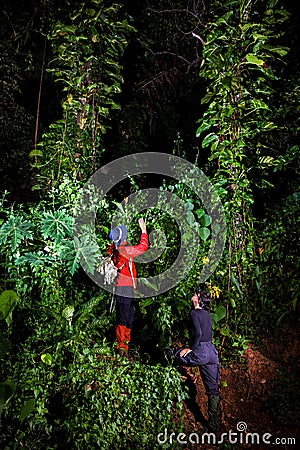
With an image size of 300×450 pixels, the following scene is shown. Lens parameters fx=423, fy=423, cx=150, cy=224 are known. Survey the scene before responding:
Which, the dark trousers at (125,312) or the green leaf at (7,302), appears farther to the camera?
the dark trousers at (125,312)

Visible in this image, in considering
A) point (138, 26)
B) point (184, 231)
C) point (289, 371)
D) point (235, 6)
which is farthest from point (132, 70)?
point (289, 371)

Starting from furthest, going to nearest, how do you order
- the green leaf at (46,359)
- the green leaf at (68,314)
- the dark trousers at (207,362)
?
the green leaf at (68,314), the dark trousers at (207,362), the green leaf at (46,359)

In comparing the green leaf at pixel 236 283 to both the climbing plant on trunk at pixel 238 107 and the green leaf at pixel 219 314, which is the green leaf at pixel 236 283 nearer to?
the climbing plant on trunk at pixel 238 107

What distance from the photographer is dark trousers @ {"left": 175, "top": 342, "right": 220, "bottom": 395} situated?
3486 millimetres

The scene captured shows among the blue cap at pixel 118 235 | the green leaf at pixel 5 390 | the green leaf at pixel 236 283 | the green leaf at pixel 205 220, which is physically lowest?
the green leaf at pixel 5 390

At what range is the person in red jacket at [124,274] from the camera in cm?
411

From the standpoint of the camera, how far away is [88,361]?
325 cm

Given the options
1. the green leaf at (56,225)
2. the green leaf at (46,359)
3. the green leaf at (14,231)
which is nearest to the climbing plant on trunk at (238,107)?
the green leaf at (56,225)

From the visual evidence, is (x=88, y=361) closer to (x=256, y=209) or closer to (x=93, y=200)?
(x=93, y=200)

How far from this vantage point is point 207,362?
349cm

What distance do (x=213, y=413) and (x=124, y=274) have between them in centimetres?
147

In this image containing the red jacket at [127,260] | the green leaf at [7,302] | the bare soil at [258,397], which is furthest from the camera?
the red jacket at [127,260]

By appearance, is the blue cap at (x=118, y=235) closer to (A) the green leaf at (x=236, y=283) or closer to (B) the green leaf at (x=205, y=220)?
(B) the green leaf at (x=205, y=220)

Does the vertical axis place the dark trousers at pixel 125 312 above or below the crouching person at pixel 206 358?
above
